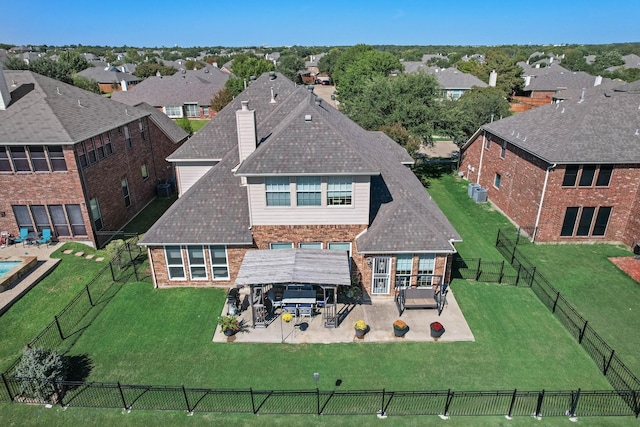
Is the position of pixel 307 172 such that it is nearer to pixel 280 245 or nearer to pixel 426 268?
pixel 280 245

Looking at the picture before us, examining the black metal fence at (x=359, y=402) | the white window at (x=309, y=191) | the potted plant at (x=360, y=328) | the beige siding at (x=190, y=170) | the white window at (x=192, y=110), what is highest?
the white window at (x=309, y=191)

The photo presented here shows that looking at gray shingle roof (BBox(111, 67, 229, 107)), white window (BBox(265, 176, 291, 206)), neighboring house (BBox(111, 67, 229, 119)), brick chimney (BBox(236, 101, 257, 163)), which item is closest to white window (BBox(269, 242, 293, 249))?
white window (BBox(265, 176, 291, 206))

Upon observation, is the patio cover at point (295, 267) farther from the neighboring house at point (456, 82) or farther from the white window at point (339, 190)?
the neighboring house at point (456, 82)

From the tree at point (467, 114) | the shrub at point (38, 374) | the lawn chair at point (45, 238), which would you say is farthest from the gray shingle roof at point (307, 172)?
the tree at point (467, 114)

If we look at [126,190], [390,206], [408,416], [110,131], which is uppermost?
[110,131]

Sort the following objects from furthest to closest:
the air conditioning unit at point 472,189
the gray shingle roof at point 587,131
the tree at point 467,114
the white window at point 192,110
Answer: the white window at point 192,110 < the tree at point 467,114 < the air conditioning unit at point 472,189 < the gray shingle roof at point 587,131

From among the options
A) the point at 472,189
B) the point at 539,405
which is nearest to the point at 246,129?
the point at 539,405

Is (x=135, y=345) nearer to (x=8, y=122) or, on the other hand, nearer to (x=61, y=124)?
Answer: (x=61, y=124)

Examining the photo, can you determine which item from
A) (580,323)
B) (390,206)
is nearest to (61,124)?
(390,206)
